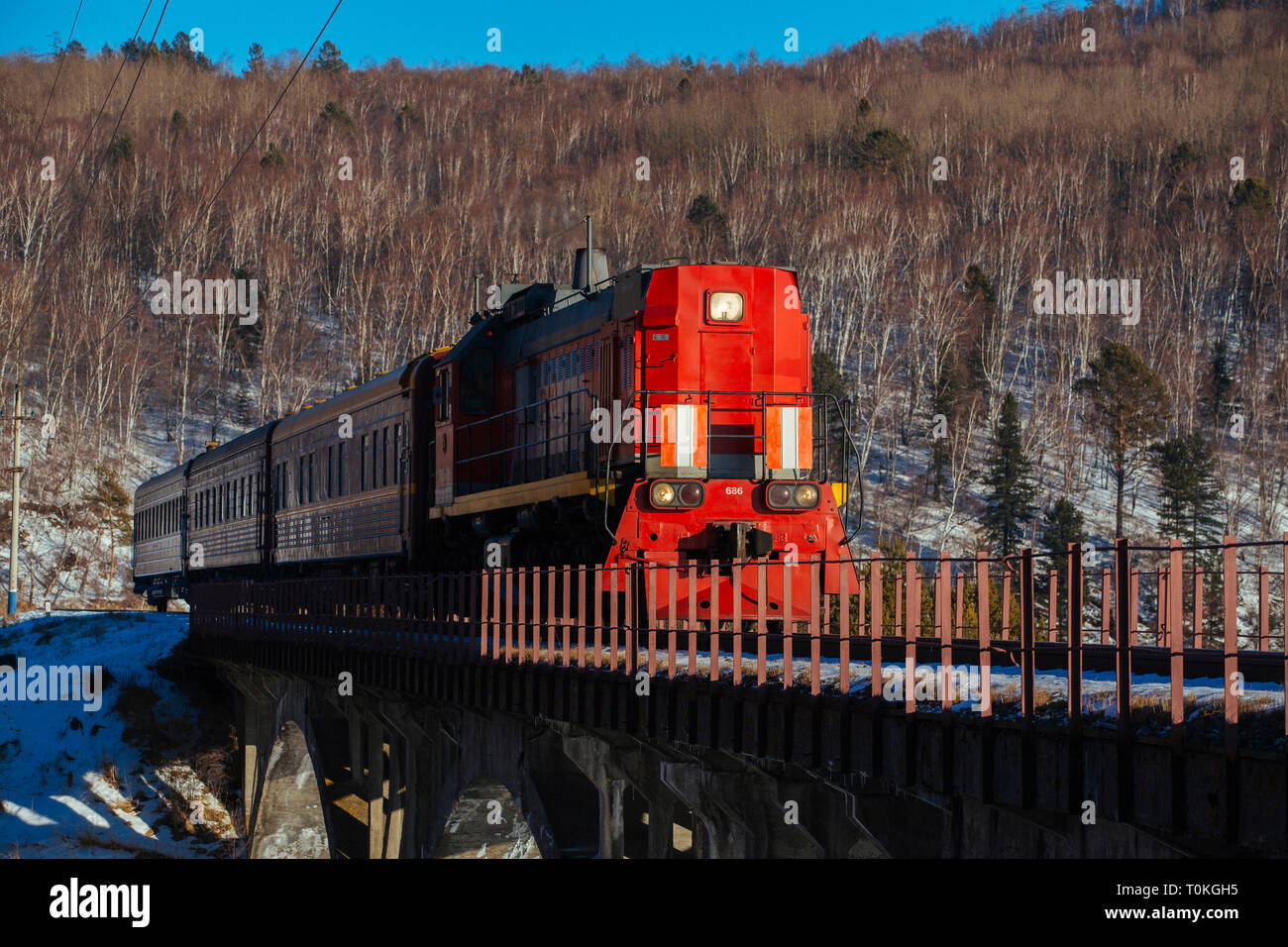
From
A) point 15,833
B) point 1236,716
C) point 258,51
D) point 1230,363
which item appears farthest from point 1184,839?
point 258,51

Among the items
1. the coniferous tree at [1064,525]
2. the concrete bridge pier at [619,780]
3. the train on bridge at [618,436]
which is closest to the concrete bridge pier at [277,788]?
the train on bridge at [618,436]

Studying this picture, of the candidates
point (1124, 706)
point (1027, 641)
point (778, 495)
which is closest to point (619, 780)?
point (778, 495)

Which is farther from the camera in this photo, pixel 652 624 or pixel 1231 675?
pixel 652 624

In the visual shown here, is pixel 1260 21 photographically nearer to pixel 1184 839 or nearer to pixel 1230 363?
pixel 1230 363

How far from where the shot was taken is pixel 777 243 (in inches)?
3529

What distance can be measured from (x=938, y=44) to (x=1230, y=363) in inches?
2844

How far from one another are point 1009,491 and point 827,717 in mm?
51168

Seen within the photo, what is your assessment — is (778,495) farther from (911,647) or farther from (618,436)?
(911,647)

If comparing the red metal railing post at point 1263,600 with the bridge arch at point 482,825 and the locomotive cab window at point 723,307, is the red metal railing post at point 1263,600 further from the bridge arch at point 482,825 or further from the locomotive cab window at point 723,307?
the bridge arch at point 482,825

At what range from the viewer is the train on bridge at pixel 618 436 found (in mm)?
16625

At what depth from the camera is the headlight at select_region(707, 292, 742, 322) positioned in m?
18.0

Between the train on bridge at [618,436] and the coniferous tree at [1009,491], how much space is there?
3715 cm

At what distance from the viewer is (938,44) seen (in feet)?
468
